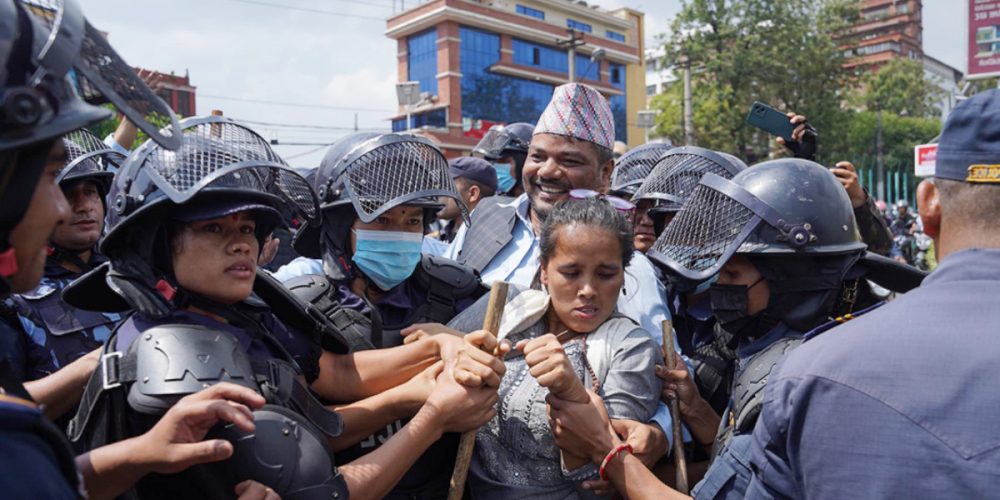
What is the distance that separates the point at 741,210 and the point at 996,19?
1082 centimetres

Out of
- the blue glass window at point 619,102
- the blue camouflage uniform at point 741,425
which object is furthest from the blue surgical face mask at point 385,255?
the blue glass window at point 619,102

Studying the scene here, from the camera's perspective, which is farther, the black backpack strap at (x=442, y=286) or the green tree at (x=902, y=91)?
the green tree at (x=902, y=91)

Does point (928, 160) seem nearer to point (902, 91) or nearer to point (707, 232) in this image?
point (707, 232)

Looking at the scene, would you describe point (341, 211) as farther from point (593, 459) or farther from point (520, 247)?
point (593, 459)

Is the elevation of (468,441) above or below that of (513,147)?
below

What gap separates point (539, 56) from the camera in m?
57.0

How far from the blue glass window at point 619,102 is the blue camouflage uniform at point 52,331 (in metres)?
59.8

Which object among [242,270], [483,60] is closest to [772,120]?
[242,270]

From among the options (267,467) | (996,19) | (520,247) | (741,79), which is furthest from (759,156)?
(267,467)

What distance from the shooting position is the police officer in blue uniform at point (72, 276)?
303 cm

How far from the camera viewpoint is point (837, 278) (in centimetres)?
254

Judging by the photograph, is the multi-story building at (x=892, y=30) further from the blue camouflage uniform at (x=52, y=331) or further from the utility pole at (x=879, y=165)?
the blue camouflage uniform at (x=52, y=331)

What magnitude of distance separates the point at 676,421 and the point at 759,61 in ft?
116

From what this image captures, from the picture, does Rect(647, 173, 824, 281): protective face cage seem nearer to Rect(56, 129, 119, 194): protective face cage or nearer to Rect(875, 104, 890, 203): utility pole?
Rect(56, 129, 119, 194): protective face cage
